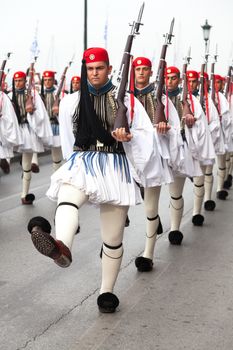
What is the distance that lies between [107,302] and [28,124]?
6387 mm

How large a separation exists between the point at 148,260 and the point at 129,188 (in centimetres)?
163

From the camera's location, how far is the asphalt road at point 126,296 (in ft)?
15.6

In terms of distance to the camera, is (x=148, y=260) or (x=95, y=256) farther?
(x=95, y=256)

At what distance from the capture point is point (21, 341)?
469 cm

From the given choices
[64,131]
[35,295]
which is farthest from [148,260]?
[64,131]

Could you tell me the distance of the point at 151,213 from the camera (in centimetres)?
657

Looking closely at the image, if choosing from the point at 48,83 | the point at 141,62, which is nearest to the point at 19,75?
the point at 48,83

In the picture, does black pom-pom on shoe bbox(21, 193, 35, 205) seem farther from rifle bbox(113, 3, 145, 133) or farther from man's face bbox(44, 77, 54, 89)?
rifle bbox(113, 3, 145, 133)

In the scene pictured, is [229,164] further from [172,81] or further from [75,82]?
[172,81]

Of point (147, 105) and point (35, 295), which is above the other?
point (147, 105)

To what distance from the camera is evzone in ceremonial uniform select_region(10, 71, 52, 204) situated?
10.9m

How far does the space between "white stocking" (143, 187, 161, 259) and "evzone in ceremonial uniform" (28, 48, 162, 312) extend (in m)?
1.12

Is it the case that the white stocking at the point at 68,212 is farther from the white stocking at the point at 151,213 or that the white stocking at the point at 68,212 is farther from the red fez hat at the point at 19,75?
the red fez hat at the point at 19,75

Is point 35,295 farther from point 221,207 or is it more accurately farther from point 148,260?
point 221,207
